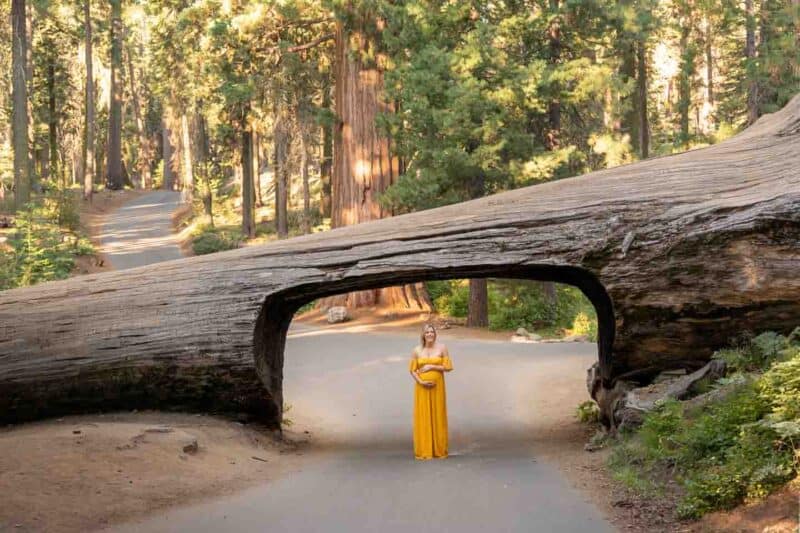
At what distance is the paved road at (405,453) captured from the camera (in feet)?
27.3

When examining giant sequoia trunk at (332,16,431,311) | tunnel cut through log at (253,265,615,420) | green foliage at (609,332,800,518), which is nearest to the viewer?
green foliage at (609,332,800,518)

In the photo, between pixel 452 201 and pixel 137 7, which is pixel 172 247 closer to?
pixel 137 7

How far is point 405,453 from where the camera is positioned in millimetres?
12164

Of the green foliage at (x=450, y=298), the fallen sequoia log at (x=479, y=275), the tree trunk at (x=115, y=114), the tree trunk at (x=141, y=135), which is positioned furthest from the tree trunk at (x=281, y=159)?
the tree trunk at (x=141, y=135)

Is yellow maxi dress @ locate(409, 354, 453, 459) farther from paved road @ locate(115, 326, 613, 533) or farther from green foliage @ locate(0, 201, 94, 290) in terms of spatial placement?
green foliage @ locate(0, 201, 94, 290)

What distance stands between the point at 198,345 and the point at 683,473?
602 cm

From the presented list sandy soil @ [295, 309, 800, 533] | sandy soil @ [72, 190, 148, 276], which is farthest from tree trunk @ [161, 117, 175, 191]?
sandy soil @ [295, 309, 800, 533]

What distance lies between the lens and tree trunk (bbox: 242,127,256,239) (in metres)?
35.2

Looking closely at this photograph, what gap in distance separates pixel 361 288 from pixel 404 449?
2.27m

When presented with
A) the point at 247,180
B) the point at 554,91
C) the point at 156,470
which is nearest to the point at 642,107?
the point at 554,91

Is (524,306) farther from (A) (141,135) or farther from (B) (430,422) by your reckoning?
(A) (141,135)

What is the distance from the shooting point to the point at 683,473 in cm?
855

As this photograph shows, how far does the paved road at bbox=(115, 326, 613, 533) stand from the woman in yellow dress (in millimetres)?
271

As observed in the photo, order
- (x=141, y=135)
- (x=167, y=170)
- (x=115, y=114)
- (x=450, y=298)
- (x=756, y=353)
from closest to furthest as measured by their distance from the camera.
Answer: (x=756, y=353)
(x=450, y=298)
(x=115, y=114)
(x=167, y=170)
(x=141, y=135)
